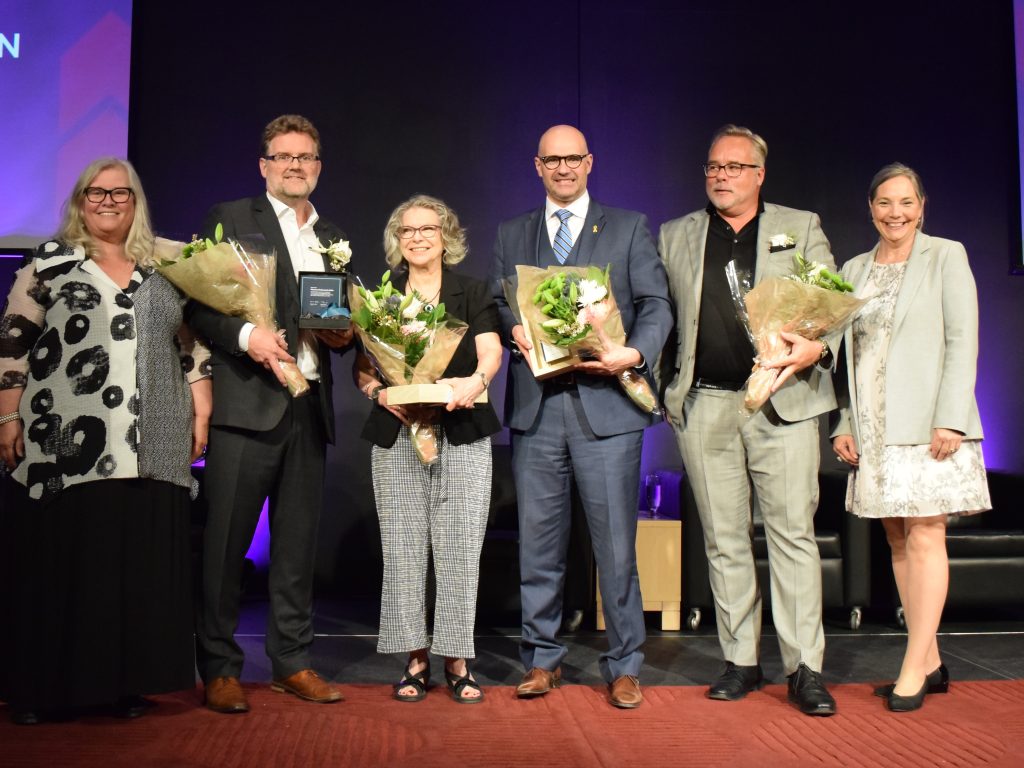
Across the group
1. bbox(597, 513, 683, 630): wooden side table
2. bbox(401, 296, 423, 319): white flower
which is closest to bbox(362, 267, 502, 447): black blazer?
bbox(401, 296, 423, 319): white flower

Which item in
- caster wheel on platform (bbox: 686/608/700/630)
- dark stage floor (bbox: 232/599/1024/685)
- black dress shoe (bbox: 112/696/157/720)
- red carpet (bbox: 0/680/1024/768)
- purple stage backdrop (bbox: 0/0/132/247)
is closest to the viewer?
red carpet (bbox: 0/680/1024/768)

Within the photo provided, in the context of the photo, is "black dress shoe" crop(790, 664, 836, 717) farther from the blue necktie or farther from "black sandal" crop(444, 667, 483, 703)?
the blue necktie

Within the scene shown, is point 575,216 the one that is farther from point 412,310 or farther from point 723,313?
point 412,310

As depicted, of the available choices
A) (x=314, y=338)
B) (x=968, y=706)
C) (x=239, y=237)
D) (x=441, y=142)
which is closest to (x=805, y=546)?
(x=968, y=706)

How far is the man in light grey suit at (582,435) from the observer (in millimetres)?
3164

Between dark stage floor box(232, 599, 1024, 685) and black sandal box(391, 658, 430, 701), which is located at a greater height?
black sandal box(391, 658, 430, 701)

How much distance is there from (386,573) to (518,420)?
63cm

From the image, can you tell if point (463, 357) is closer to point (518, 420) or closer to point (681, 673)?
point (518, 420)

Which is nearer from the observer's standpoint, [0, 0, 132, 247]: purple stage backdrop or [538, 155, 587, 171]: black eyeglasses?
[538, 155, 587, 171]: black eyeglasses

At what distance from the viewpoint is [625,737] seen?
2781 mm

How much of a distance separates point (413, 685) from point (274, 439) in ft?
2.89

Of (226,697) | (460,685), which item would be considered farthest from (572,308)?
(226,697)

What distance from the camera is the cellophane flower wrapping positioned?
294 centimetres

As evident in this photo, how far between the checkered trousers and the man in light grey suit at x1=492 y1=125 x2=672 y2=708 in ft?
0.60
